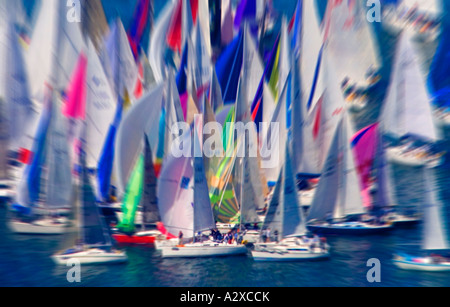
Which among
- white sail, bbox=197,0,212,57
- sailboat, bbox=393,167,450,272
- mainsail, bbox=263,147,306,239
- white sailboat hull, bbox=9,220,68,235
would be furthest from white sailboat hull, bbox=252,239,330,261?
white sail, bbox=197,0,212,57

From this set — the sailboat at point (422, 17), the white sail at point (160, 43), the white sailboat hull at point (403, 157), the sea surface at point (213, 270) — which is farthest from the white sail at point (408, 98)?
the white sail at point (160, 43)

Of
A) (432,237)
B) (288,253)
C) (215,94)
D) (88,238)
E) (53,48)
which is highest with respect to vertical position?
(53,48)

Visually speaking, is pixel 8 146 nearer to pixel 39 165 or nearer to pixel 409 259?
pixel 39 165

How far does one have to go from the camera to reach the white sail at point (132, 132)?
2495cm

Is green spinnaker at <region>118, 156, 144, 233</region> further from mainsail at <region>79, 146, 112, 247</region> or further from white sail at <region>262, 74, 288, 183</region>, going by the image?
white sail at <region>262, 74, 288, 183</region>

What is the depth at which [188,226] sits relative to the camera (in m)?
22.0

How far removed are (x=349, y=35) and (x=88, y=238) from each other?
2049cm

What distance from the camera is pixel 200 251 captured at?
21.2 metres

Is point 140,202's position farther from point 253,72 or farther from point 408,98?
point 408,98

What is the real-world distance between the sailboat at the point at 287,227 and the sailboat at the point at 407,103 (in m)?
5.78

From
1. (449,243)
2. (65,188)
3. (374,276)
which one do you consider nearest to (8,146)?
(65,188)

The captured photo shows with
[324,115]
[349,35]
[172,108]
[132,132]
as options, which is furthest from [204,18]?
[172,108]

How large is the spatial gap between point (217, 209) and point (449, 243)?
12.1 metres
